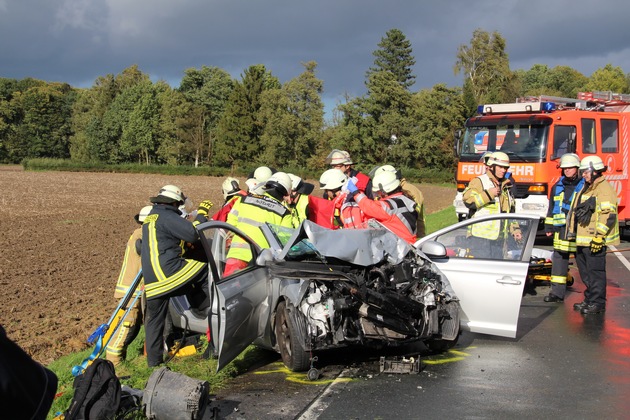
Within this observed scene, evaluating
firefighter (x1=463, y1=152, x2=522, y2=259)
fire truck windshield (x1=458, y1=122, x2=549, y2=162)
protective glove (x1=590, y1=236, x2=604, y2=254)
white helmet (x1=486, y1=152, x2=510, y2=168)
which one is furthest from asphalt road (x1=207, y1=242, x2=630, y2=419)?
fire truck windshield (x1=458, y1=122, x2=549, y2=162)

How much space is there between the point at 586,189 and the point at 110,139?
86.6m

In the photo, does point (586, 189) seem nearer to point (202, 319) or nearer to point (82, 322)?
point (202, 319)

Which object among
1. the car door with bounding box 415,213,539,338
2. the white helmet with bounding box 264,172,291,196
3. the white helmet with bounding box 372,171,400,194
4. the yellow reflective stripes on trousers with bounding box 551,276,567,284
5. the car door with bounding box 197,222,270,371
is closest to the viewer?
the car door with bounding box 197,222,270,371

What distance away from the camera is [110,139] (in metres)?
88.6

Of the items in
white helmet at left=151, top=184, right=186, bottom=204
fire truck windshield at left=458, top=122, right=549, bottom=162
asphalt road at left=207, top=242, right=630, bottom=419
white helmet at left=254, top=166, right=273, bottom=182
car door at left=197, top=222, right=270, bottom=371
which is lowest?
asphalt road at left=207, top=242, right=630, bottom=419

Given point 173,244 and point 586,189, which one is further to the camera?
point 586,189

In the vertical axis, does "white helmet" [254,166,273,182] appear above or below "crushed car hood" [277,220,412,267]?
above

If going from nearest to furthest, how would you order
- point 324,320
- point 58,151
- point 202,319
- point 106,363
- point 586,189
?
point 106,363 < point 324,320 < point 202,319 < point 586,189 < point 58,151

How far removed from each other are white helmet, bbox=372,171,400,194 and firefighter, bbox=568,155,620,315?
2794 mm

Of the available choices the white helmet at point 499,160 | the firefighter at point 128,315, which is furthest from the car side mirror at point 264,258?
the white helmet at point 499,160

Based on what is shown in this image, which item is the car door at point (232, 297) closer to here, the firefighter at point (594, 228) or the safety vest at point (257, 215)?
the safety vest at point (257, 215)

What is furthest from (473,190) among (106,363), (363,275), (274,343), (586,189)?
(106,363)

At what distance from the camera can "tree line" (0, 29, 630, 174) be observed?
62.2 metres

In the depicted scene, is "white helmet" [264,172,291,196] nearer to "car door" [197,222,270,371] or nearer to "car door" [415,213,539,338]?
"car door" [197,222,270,371]
